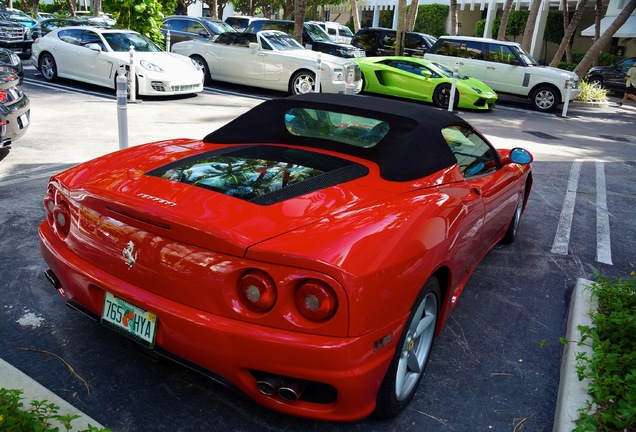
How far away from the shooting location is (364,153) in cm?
351

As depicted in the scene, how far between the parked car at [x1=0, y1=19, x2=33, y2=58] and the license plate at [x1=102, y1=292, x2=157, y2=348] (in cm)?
2034

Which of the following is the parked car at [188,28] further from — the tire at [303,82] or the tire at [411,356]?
the tire at [411,356]

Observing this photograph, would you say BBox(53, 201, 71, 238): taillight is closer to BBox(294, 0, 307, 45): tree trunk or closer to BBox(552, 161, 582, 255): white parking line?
BBox(552, 161, 582, 255): white parking line

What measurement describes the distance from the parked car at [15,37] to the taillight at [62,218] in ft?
64.8

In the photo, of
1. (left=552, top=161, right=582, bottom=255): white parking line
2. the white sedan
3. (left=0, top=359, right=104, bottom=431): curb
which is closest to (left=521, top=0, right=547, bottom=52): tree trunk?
the white sedan

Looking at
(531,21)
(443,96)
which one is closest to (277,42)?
(443,96)

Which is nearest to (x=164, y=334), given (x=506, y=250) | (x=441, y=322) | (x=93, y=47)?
(x=441, y=322)

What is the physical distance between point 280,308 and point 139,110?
9428 mm

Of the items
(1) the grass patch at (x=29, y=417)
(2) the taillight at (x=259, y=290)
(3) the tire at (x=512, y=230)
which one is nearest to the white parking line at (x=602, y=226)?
(3) the tire at (x=512, y=230)

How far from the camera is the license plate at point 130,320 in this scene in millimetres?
2520

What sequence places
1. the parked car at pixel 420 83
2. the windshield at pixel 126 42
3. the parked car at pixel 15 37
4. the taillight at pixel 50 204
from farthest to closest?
the parked car at pixel 15 37
the parked car at pixel 420 83
the windshield at pixel 126 42
the taillight at pixel 50 204

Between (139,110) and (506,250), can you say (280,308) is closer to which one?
(506,250)

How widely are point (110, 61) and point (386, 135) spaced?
10127 millimetres

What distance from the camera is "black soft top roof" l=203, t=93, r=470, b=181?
3.33 meters
